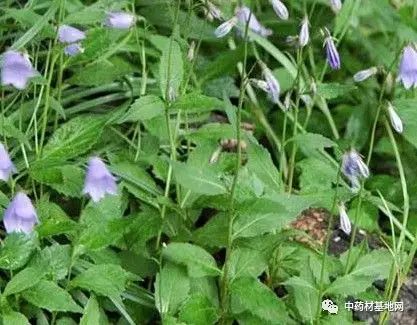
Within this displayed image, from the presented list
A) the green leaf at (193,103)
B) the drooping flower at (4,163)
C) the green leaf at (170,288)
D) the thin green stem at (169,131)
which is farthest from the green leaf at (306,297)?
the drooping flower at (4,163)

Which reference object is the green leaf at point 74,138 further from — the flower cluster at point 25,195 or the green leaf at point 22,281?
the green leaf at point 22,281

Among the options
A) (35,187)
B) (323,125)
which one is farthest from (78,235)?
(323,125)

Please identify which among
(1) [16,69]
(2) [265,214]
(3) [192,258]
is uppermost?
(1) [16,69]

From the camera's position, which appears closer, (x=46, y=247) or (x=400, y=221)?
(x=46, y=247)

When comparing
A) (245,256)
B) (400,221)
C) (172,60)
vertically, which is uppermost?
(172,60)

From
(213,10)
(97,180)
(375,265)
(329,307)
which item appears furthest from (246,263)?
(213,10)

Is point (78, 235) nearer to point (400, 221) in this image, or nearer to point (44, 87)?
point (44, 87)

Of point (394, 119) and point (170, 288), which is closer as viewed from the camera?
point (394, 119)

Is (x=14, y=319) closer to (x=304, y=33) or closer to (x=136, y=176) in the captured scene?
(x=136, y=176)
